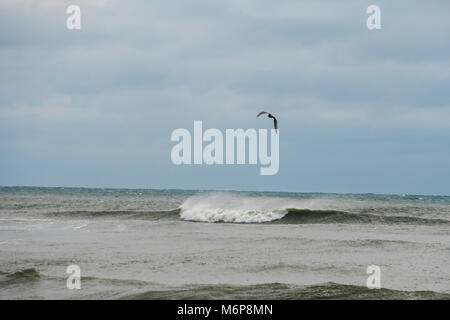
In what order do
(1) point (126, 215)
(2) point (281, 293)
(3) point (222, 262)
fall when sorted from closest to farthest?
(2) point (281, 293) < (3) point (222, 262) < (1) point (126, 215)

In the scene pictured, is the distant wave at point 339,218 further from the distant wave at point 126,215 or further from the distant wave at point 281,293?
the distant wave at point 281,293

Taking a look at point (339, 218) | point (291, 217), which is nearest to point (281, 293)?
point (339, 218)

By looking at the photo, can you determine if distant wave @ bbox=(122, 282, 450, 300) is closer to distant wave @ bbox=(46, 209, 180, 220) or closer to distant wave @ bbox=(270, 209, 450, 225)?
distant wave @ bbox=(270, 209, 450, 225)

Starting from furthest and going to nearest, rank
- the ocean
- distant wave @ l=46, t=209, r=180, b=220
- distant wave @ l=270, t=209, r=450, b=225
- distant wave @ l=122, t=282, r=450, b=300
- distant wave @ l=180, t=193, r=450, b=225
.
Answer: distant wave @ l=46, t=209, r=180, b=220 < distant wave @ l=180, t=193, r=450, b=225 < distant wave @ l=270, t=209, r=450, b=225 < the ocean < distant wave @ l=122, t=282, r=450, b=300

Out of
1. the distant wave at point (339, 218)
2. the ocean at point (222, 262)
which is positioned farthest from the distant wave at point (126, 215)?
the ocean at point (222, 262)

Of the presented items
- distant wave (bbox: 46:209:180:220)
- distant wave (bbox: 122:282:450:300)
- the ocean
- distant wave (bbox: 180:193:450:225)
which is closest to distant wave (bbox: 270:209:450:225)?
distant wave (bbox: 180:193:450:225)

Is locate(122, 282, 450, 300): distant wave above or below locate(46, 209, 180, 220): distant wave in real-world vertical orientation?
above

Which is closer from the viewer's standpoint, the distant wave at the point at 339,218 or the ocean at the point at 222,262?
the ocean at the point at 222,262

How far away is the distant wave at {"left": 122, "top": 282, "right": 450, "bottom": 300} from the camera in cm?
846

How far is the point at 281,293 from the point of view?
28.5ft

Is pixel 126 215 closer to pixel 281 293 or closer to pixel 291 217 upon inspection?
pixel 291 217

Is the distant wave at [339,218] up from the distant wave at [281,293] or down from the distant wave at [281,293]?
down

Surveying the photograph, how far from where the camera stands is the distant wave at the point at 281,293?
8461 millimetres

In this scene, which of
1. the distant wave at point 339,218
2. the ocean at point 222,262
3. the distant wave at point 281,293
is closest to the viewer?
the distant wave at point 281,293
